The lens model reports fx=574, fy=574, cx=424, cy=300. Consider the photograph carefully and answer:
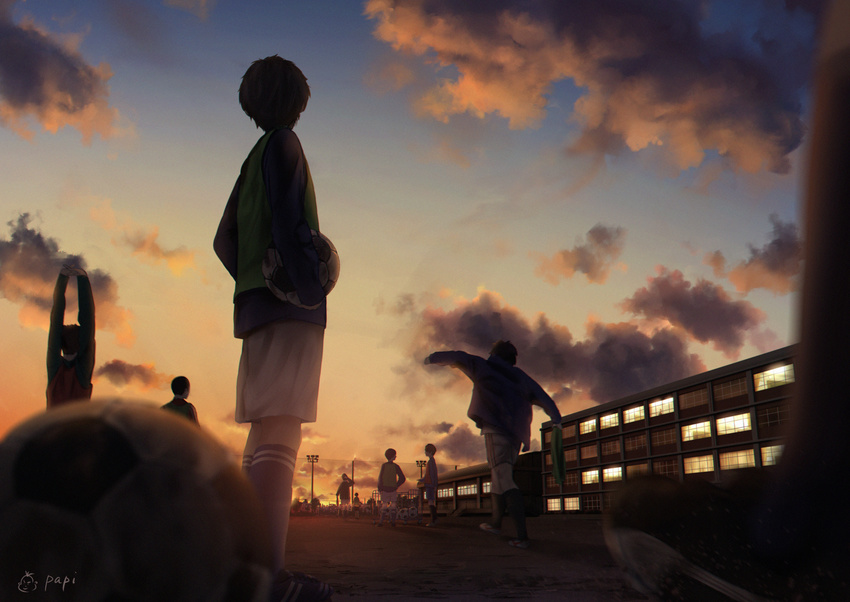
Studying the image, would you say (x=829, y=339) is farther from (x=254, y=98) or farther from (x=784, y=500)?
(x=254, y=98)

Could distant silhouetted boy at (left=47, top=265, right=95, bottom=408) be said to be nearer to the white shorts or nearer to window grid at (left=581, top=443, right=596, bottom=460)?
the white shorts

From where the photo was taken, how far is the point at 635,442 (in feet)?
127

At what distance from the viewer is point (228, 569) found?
127 cm

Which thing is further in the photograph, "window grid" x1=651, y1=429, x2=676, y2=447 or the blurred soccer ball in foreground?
"window grid" x1=651, y1=429, x2=676, y2=447

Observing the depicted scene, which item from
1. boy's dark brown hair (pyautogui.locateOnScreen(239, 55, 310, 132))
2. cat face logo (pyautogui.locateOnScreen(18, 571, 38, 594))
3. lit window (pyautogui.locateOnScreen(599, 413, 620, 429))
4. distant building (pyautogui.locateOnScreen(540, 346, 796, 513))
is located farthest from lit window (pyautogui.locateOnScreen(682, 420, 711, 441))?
cat face logo (pyautogui.locateOnScreen(18, 571, 38, 594))

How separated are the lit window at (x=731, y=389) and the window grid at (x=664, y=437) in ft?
14.2

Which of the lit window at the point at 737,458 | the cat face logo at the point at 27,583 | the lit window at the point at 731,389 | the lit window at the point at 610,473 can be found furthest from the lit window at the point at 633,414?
the cat face logo at the point at 27,583

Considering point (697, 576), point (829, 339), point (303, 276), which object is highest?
point (303, 276)

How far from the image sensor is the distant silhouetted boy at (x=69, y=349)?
209 inches

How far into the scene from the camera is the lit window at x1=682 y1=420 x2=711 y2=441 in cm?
3253

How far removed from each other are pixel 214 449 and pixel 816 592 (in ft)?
4.28

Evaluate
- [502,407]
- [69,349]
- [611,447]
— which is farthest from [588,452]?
[69,349]

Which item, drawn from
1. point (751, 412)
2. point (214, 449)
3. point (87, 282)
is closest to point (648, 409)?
point (751, 412)

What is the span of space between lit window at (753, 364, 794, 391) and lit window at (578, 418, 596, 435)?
1587cm
